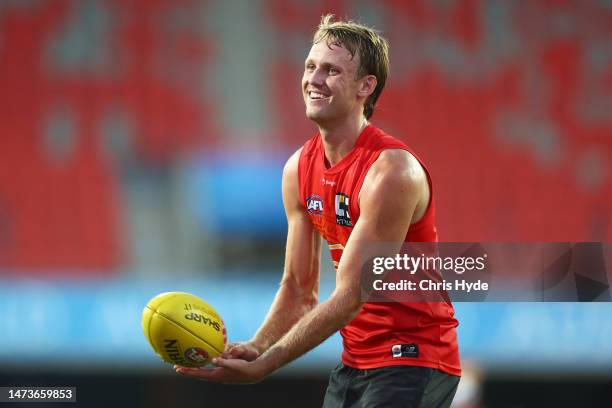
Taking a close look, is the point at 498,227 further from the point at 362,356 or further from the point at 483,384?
the point at 362,356

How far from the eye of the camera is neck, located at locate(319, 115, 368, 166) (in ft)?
14.4

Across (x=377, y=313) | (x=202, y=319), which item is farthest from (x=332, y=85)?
(x=202, y=319)

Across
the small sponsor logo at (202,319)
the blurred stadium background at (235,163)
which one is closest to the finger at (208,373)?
the small sponsor logo at (202,319)

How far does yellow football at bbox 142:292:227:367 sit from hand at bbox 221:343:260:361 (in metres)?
0.04

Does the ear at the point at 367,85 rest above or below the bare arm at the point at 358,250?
above

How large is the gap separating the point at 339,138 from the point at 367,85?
0.33m

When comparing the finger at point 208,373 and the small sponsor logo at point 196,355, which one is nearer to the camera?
the finger at point 208,373

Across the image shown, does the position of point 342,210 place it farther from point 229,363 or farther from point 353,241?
point 229,363

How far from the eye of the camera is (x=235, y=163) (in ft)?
33.7

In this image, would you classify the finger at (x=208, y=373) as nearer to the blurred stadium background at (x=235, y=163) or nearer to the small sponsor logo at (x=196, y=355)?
the small sponsor logo at (x=196, y=355)

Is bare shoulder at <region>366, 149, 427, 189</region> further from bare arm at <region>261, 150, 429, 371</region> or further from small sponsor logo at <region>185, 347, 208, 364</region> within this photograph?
small sponsor logo at <region>185, 347, 208, 364</region>

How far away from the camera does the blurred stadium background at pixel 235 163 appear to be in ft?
29.6

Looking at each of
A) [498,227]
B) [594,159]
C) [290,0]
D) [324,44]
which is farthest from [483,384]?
[324,44]

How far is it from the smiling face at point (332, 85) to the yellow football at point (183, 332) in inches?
40.6
